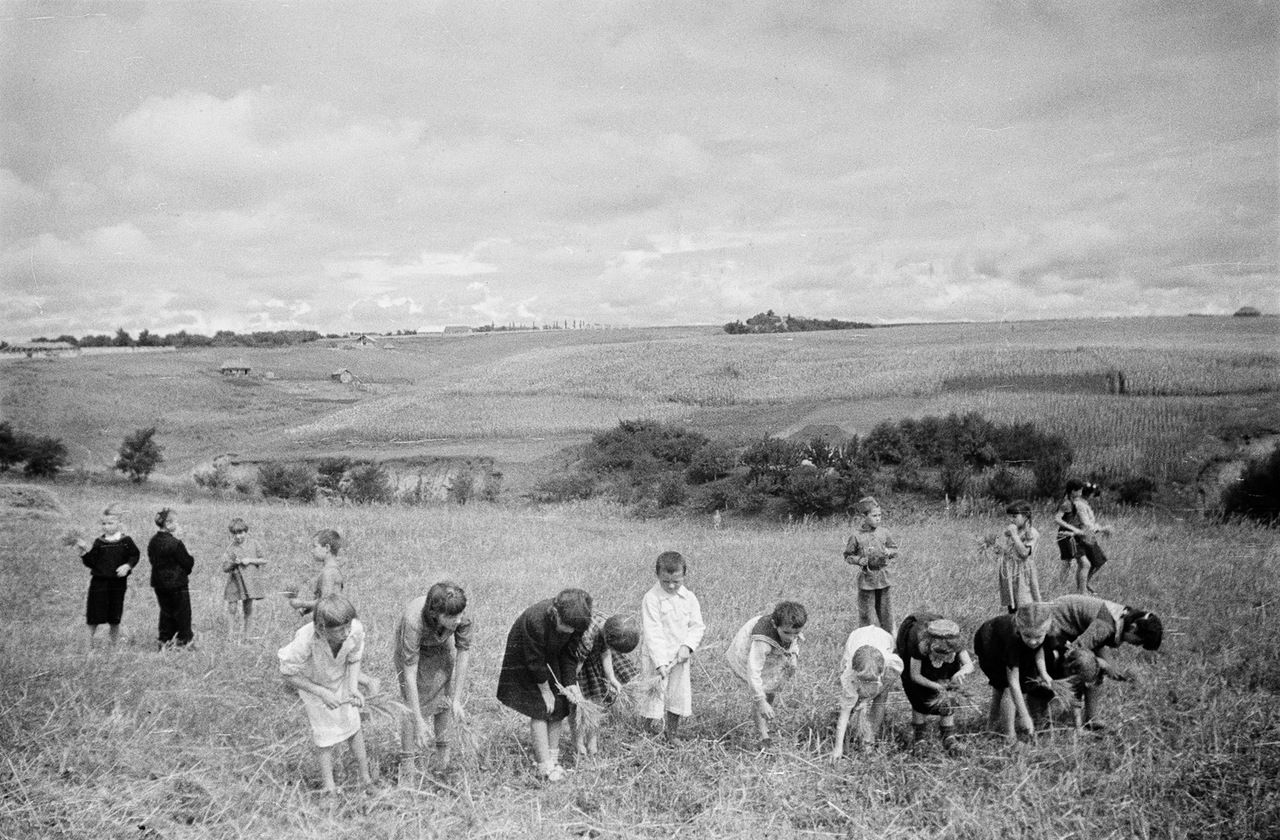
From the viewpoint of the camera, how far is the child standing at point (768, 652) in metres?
5.22

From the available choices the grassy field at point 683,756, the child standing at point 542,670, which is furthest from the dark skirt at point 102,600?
the child standing at point 542,670

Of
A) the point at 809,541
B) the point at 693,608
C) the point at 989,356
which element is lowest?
the point at 809,541

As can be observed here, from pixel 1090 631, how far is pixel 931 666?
44.7 inches

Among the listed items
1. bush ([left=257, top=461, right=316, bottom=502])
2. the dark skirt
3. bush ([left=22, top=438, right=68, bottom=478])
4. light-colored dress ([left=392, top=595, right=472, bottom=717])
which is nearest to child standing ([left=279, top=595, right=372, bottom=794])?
light-colored dress ([left=392, top=595, right=472, bottom=717])

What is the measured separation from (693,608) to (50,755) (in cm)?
448

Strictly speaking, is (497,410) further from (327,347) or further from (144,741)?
(327,347)

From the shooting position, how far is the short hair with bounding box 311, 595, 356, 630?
4.69 m

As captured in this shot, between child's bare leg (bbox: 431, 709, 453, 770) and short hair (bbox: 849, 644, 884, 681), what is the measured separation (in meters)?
2.75

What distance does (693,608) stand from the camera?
5.77m

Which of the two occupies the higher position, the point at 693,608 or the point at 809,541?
the point at 693,608

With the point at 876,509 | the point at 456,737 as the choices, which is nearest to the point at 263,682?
the point at 456,737

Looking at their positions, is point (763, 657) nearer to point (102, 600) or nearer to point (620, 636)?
point (620, 636)

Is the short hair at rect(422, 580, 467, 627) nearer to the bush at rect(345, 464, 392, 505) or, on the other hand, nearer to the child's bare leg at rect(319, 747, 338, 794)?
the child's bare leg at rect(319, 747, 338, 794)

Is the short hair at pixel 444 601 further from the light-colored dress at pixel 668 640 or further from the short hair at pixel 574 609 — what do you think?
the light-colored dress at pixel 668 640
